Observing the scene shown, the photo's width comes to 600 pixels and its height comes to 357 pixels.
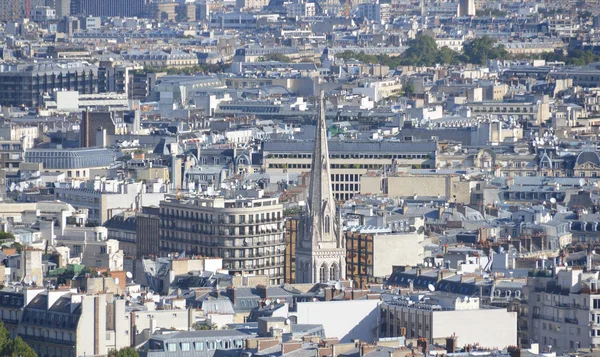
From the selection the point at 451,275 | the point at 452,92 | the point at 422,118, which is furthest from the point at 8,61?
the point at 451,275

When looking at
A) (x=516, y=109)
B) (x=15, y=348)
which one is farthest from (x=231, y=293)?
(x=516, y=109)

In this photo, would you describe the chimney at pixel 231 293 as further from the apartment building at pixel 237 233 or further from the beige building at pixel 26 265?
the apartment building at pixel 237 233

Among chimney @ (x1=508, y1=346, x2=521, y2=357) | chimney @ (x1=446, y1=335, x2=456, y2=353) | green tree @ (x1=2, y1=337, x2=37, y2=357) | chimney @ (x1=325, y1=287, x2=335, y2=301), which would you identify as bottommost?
green tree @ (x1=2, y1=337, x2=37, y2=357)

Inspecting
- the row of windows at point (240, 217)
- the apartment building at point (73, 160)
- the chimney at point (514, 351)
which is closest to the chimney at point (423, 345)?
the chimney at point (514, 351)

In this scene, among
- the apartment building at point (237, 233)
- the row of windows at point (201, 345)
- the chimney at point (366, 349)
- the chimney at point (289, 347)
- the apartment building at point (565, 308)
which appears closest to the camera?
the chimney at point (366, 349)

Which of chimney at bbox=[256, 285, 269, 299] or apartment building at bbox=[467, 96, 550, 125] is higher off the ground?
chimney at bbox=[256, 285, 269, 299]

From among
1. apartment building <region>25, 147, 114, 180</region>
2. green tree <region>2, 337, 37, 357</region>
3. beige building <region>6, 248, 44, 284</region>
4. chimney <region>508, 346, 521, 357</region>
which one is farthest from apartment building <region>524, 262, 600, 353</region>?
apartment building <region>25, 147, 114, 180</region>

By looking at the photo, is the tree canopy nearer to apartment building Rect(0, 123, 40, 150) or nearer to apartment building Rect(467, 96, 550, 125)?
apartment building Rect(0, 123, 40, 150)

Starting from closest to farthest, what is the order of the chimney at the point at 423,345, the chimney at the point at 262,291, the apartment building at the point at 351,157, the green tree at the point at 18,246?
1. the chimney at the point at 423,345
2. the chimney at the point at 262,291
3. the green tree at the point at 18,246
4. the apartment building at the point at 351,157
